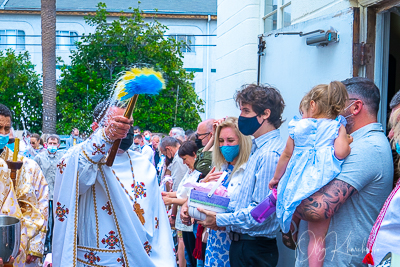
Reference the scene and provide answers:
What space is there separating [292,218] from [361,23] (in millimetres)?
1906

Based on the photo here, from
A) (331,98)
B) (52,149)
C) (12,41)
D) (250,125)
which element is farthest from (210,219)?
(12,41)

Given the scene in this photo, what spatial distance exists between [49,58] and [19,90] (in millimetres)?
6762

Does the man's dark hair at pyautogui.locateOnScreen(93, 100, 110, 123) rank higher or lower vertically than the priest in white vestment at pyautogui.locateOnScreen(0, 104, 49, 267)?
higher

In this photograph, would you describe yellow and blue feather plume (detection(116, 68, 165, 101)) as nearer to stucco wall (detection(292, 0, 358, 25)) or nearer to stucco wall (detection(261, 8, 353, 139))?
stucco wall (detection(261, 8, 353, 139))

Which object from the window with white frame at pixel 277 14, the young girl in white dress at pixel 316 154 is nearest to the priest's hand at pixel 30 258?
the young girl in white dress at pixel 316 154

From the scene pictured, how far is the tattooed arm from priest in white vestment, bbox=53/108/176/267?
124 cm

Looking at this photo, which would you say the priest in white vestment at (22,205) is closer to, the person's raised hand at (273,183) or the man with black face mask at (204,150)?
the man with black face mask at (204,150)

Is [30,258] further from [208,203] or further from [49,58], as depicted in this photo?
[49,58]

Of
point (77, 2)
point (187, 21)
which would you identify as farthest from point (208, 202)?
point (77, 2)

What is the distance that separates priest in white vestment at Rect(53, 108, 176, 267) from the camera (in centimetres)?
321

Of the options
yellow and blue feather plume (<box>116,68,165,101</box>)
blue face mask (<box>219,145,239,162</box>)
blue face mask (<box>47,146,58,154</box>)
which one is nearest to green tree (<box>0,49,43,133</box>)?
blue face mask (<box>47,146,58,154</box>)

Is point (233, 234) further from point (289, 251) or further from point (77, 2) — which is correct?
point (77, 2)

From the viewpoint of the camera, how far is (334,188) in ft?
8.45

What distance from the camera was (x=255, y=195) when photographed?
11.4 ft
